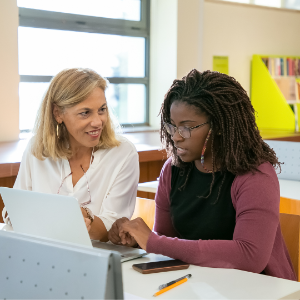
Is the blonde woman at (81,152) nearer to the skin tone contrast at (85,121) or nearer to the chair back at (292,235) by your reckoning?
the skin tone contrast at (85,121)

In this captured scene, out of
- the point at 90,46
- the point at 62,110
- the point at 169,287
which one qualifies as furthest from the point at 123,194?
the point at 90,46

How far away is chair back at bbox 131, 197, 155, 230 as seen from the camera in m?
1.67

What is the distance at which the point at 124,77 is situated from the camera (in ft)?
14.0

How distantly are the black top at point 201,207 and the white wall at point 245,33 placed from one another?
325 cm

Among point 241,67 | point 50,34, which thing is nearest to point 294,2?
point 241,67

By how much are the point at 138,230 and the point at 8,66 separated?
2.37 metres

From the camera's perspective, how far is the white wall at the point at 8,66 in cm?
318

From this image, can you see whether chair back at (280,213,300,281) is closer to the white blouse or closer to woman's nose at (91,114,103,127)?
the white blouse

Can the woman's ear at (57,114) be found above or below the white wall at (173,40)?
below

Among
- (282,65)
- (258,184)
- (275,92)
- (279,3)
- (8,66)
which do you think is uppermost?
(279,3)

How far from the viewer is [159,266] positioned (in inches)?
44.0

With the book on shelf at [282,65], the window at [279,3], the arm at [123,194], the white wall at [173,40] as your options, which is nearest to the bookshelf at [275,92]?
the book on shelf at [282,65]

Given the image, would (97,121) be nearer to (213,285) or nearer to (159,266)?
(159,266)

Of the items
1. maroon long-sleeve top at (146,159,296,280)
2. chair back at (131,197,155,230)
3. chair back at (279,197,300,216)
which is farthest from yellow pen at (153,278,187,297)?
chair back at (279,197,300,216)
